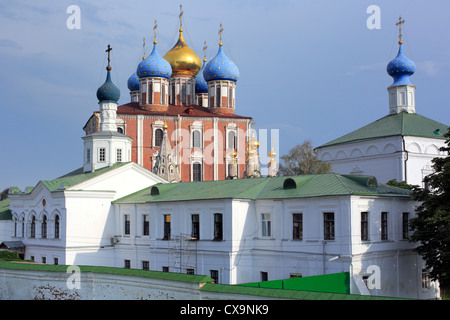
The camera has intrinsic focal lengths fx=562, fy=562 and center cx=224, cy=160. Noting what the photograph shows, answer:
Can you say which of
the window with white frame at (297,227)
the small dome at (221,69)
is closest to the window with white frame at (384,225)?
the window with white frame at (297,227)

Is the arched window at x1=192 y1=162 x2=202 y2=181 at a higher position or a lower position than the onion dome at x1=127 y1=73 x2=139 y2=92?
lower

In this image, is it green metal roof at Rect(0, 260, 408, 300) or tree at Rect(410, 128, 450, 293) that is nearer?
green metal roof at Rect(0, 260, 408, 300)

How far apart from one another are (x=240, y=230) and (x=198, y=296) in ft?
27.6

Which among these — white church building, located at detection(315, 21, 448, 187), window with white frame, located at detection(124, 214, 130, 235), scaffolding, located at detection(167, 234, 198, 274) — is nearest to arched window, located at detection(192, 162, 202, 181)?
white church building, located at detection(315, 21, 448, 187)

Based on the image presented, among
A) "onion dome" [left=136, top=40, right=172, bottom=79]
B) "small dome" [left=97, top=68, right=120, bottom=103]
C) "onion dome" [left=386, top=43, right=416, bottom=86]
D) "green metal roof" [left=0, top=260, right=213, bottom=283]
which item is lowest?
"green metal roof" [left=0, top=260, right=213, bottom=283]

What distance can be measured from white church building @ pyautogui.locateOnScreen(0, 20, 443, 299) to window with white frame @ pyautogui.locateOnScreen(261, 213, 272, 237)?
46 mm

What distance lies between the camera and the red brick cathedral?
51.5 m

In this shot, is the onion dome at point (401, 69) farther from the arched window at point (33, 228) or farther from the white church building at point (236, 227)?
the arched window at point (33, 228)

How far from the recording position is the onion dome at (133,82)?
204ft

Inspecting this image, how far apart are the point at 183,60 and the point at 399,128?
26.6 m

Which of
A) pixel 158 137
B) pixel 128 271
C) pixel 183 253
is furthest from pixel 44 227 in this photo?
pixel 158 137

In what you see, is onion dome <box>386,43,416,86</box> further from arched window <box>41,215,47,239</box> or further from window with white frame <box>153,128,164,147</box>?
arched window <box>41,215,47,239</box>

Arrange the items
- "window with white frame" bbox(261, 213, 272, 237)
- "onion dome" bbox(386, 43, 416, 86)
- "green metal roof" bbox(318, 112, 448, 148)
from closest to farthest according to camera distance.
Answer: "window with white frame" bbox(261, 213, 272, 237)
"green metal roof" bbox(318, 112, 448, 148)
"onion dome" bbox(386, 43, 416, 86)

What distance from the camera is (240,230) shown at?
83.0 ft
